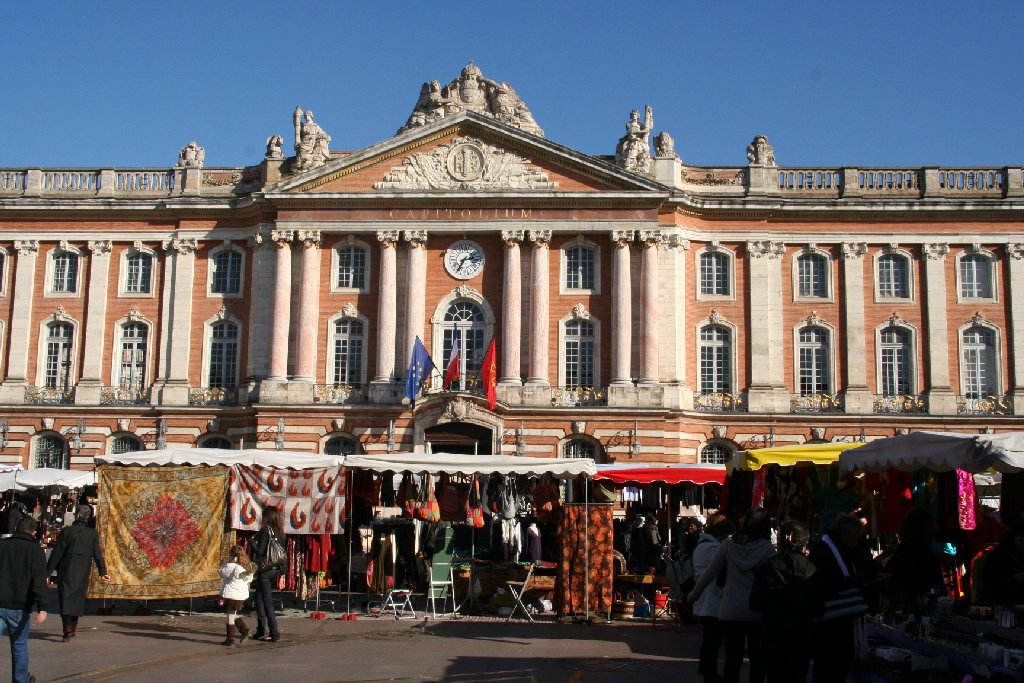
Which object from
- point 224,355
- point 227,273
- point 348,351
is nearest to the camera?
point 348,351

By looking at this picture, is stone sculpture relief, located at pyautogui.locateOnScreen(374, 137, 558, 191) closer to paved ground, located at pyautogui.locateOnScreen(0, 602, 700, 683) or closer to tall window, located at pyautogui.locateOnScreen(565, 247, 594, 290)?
tall window, located at pyautogui.locateOnScreen(565, 247, 594, 290)

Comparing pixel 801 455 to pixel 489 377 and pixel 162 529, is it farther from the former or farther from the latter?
pixel 489 377

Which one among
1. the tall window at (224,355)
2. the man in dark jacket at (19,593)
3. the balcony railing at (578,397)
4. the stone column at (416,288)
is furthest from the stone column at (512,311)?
the man in dark jacket at (19,593)

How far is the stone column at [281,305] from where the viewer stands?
126ft

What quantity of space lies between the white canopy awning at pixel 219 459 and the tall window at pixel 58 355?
2210 cm

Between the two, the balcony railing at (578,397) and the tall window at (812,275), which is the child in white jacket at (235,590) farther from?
the tall window at (812,275)

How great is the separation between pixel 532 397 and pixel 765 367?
27.2 ft

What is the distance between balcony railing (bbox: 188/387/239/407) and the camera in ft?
129

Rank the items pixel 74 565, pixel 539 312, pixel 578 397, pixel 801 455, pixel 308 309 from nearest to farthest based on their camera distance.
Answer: pixel 74 565, pixel 801 455, pixel 578 397, pixel 539 312, pixel 308 309

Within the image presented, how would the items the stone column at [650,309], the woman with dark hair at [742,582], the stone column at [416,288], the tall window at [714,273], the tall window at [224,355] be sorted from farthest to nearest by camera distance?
the tall window at [224,355] → the tall window at [714,273] → the stone column at [416,288] → the stone column at [650,309] → the woman with dark hair at [742,582]

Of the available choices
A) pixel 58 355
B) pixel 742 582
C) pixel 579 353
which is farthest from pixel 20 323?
pixel 742 582

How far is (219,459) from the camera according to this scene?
2000cm

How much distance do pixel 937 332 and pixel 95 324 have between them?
30022 millimetres

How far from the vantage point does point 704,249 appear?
130 feet
